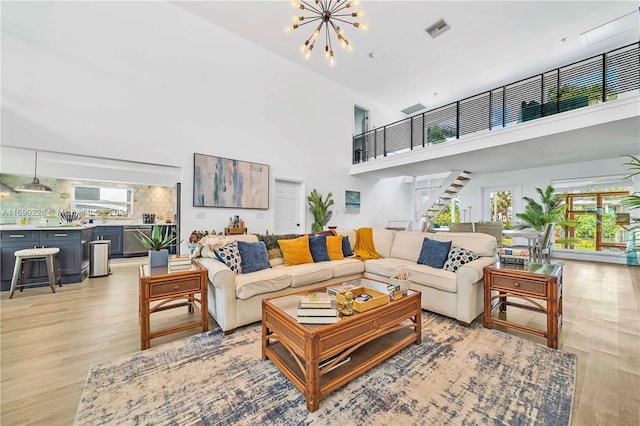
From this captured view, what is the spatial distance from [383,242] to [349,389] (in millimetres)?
2622

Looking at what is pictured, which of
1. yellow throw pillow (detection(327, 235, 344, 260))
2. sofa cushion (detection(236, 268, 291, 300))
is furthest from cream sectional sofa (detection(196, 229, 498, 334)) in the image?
yellow throw pillow (detection(327, 235, 344, 260))

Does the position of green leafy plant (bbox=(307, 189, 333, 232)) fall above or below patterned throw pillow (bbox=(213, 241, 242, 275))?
above

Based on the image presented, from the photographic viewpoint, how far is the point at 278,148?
19.6 ft

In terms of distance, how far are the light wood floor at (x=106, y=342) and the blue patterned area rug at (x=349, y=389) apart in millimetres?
122

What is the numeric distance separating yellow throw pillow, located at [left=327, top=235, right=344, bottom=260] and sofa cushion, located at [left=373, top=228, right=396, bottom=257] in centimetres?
68

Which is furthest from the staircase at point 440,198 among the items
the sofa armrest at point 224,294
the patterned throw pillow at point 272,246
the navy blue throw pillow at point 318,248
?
the sofa armrest at point 224,294

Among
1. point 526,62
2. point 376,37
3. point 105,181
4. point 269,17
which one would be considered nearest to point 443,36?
point 376,37

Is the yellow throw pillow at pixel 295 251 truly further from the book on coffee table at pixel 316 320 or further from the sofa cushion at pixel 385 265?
the book on coffee table at pixel 316 320

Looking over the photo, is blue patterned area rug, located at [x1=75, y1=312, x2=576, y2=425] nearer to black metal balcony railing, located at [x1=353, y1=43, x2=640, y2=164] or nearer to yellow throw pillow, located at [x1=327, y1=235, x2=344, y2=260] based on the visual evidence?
yellow throw pillow, located at [x1=327, y1=235, x2=344, y2=260]

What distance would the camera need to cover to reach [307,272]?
295cm

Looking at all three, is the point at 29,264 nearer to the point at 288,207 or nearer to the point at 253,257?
the point at 253,257

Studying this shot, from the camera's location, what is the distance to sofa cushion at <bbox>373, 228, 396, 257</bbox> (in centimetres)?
397

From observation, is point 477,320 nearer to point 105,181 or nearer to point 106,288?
point 106,288

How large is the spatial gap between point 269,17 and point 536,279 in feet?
19.4
